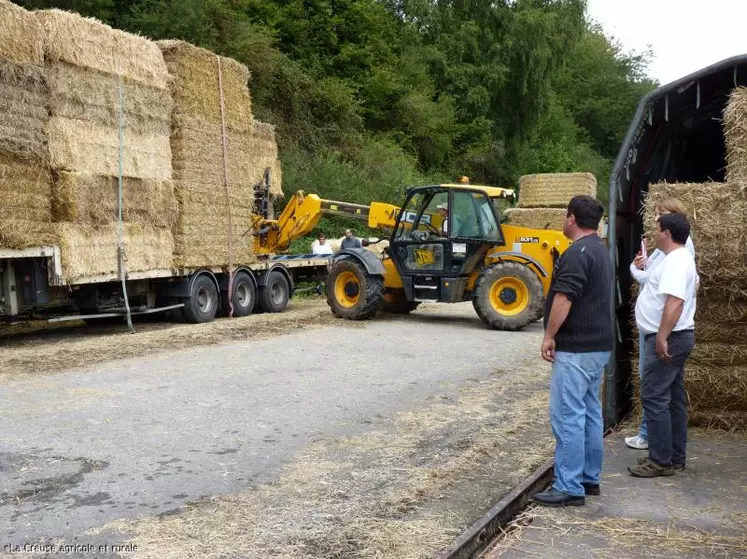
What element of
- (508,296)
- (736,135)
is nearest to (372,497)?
(736,135)

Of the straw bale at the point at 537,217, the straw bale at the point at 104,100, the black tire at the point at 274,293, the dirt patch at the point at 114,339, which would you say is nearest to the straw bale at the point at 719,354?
the dirt patch at the point at 114,339

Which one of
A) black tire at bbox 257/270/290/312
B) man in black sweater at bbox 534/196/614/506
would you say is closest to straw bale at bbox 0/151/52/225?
black tire at bbox 257/270/290/312

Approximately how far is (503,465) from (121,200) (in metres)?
8.40

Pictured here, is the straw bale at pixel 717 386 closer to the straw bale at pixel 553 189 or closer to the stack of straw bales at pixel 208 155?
the stack of straw bales at pixel 208 155

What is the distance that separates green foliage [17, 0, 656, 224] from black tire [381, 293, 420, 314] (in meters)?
8.65

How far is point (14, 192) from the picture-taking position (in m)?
10.2

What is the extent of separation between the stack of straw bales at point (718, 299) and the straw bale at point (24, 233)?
7965mm

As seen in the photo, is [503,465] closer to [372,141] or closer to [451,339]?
[451,339]

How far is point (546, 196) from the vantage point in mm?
21719

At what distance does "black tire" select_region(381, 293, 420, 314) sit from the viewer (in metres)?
14.9

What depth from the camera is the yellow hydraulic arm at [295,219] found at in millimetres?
16438

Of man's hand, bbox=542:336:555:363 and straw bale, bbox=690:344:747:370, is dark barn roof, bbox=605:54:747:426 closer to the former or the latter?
straw bale, bbox=690:344:747:370

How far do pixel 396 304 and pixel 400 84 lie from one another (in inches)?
761

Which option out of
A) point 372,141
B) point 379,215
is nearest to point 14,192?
point 379,215
